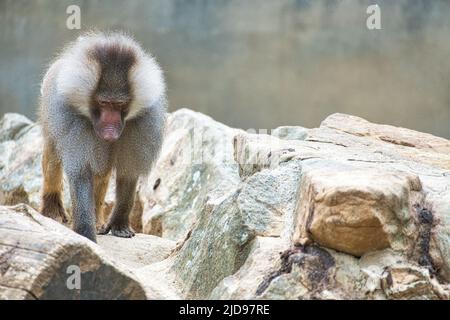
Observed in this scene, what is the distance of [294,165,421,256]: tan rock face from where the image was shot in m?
2.95

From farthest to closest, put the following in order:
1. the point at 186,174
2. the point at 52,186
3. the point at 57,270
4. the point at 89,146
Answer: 1. the point at 186,174
2. the point at 52,186
3. the point at 89,146
4. the point at 57,270

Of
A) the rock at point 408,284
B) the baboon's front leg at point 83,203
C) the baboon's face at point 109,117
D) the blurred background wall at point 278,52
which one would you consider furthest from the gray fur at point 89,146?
the blurred background wall at point 278,52

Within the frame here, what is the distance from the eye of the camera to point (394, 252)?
3.03m

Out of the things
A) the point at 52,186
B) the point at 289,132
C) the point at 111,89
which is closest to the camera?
the point at 111,89

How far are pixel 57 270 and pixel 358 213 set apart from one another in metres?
1.25

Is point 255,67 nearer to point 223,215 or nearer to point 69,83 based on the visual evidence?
point 69,83

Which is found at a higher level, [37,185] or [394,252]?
[394,252]

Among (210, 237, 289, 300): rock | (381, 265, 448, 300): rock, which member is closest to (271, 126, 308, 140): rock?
(210, 237, 289, 300): rock

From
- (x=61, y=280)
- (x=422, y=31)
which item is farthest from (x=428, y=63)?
(x=61, y=280)

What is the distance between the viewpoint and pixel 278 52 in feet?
27.7

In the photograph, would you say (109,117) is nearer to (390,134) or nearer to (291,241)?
(291,241)

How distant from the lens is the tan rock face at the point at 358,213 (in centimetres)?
295

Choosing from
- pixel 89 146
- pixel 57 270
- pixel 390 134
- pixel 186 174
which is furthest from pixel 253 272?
pixel 186 174

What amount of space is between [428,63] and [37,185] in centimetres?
448
